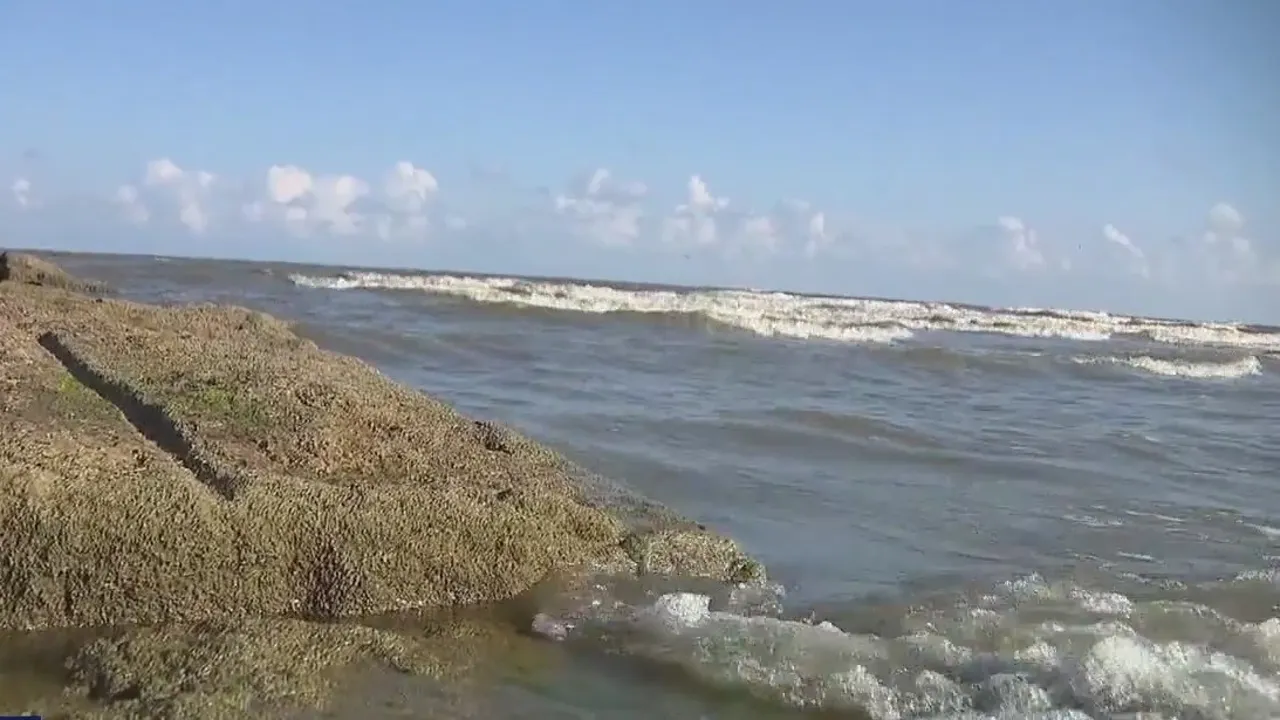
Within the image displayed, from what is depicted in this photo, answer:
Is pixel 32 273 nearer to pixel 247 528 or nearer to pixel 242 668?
pixel 247 528

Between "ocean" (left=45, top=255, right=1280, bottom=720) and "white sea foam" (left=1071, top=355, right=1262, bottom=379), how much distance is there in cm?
163

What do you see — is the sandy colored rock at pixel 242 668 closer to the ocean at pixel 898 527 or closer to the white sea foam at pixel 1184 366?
the ocean at pixel 898 527

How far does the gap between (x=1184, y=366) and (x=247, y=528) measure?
23806 mm

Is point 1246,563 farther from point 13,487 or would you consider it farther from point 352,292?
point 352,292

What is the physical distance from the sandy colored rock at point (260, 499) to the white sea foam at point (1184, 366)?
19.0m

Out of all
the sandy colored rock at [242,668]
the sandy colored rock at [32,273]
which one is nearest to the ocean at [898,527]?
the sandy colored rock at [242,668]

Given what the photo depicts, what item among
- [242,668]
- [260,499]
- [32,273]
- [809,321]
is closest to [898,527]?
[260,499]

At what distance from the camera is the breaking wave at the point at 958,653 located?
4598mm

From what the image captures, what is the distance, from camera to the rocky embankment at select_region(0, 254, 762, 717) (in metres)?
4.31

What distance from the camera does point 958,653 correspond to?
5113 millimetres

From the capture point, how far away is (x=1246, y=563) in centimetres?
732

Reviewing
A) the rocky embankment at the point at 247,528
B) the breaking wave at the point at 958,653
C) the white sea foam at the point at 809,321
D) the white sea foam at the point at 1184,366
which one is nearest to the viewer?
the rocky embankment at the point at 247,528

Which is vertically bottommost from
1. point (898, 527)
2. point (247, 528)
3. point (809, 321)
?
point (898, 527)

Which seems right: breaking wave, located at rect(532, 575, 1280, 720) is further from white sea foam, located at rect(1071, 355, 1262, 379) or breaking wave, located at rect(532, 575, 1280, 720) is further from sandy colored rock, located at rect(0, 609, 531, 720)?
white sea foam, located at rect(1071, 355, 1262, 379)
